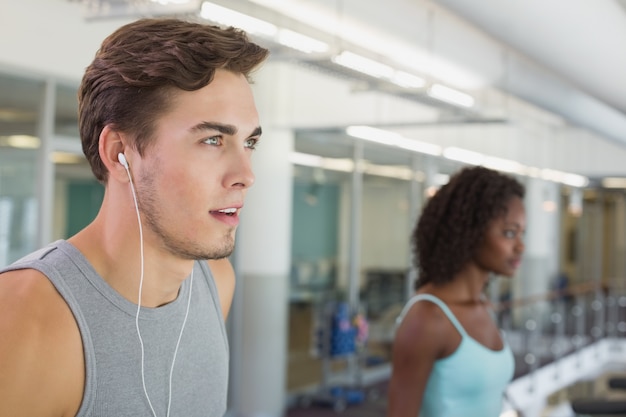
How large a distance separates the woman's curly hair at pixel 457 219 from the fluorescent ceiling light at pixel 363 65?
1600mm

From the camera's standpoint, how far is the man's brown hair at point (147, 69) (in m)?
1.16

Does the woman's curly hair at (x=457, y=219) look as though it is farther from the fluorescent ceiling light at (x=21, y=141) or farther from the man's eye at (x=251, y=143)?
the fluorescent ceiling light at (x=21, y=141)

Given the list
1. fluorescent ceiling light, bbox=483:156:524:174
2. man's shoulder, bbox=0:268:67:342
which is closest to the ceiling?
man's shoulder, bbox=0:268:67:342

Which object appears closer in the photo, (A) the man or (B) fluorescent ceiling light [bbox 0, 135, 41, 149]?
(A) the man

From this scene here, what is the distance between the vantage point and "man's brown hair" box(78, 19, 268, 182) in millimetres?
1155

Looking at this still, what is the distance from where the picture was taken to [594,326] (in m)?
11.3

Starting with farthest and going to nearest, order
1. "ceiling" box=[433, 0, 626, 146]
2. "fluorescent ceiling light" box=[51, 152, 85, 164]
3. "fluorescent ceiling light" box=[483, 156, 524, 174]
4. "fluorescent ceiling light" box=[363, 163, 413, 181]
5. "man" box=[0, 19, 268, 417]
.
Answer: "fluorescent ceiling light" box=[483, 156, 524, 174]
"fluorescent ceiling light" box=[363, 163, 413, 181]
"fluorescent ceiling light" box=[51, 152, 85, 164]
"ceiling" box=[433, 0, 626, 146]
"man" box=[0, 19, 268, 417]

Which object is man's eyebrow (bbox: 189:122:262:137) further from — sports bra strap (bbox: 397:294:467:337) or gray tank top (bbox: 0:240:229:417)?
sports bra strap (bbox: 397:294:467:337)

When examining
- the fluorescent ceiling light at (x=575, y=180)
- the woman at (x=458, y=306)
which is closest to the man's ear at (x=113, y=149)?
the woman at (x=458, y=306)

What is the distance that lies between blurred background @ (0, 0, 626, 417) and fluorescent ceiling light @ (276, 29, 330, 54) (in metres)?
0.01

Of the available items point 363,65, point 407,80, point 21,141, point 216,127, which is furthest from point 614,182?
point 216,127

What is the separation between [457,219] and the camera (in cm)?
262

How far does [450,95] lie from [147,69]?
4503 millimetres

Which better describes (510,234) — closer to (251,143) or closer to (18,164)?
(251,143)
